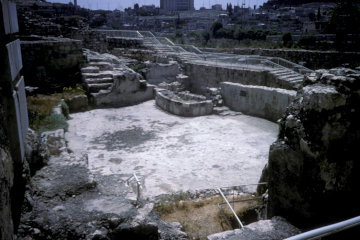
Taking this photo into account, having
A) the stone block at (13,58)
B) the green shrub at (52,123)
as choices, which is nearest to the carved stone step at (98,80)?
the green shrub at (52,123)

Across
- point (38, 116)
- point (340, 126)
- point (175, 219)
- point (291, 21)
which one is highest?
point (291, 21)

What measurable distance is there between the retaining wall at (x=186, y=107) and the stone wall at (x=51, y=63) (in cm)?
413

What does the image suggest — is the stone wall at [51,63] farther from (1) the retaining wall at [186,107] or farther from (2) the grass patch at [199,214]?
(2) the grass patch at [199,214]

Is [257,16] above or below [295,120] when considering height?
above

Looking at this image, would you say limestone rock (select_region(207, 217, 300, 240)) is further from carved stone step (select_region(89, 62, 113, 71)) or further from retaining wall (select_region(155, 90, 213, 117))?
carved stone step (select_region(89, 62, 113, 71))

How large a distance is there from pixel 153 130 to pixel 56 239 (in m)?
6.59

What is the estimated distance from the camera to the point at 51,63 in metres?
12.3

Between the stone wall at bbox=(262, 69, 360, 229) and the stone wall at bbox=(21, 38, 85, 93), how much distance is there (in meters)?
10.1

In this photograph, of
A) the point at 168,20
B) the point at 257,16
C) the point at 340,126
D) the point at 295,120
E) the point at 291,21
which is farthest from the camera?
the point at 168,20

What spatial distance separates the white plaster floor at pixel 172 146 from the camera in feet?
21.6

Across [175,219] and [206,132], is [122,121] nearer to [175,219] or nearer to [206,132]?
[206,132]

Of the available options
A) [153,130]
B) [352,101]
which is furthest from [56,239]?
[153,130]

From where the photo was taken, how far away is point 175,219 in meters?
4.89

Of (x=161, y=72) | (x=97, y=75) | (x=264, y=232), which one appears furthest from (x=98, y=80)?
(x=264, y=232)
